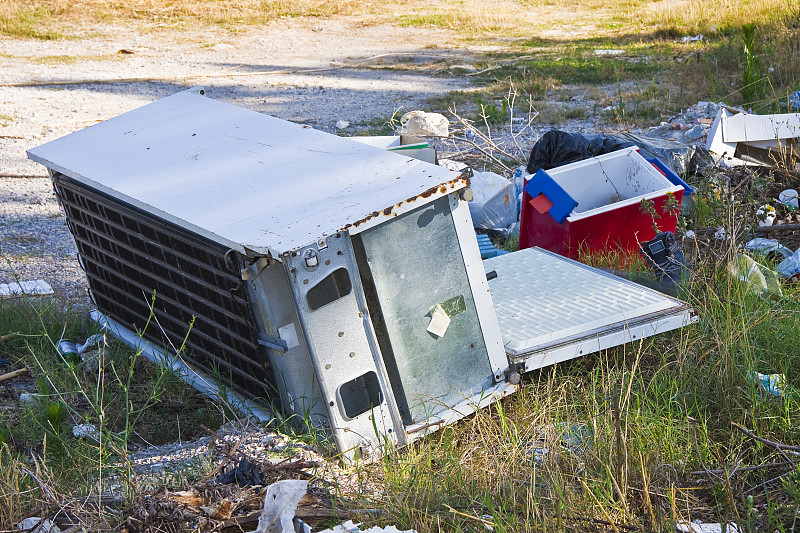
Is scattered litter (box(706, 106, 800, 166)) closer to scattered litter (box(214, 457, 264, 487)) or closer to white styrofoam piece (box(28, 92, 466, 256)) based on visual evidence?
white styrofoam piece (box(28, 92, 466, 256))

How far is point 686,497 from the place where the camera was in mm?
2111

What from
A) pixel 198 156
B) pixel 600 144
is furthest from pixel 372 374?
pixel 600 144

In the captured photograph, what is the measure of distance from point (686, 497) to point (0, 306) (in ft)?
10.6

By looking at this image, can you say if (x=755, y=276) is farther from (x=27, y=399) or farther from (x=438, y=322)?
(x=27, y=399)

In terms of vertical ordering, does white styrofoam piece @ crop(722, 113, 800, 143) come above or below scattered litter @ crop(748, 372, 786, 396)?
above

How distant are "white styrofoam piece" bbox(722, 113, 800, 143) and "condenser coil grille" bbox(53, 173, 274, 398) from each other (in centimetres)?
373

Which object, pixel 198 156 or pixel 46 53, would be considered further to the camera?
pixel 46 53

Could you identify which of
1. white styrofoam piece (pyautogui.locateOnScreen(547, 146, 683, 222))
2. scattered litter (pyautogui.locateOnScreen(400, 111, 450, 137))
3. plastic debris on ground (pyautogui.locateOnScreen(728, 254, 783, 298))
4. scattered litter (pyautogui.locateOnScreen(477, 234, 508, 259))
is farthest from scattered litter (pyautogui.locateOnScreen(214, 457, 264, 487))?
scattered litter (pyautogui.locateOnScreen(400, 111, 450, 137))

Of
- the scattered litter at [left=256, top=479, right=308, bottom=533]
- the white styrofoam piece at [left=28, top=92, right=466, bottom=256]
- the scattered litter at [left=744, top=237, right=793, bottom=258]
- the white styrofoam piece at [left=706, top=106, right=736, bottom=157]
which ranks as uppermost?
the white styrofoam piece at [left=28, top=92, right=466, bottom=256]

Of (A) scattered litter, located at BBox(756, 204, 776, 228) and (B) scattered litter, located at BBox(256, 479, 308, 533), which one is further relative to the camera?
(A) scattered litter, located at BBox(756, 204, 776, 228)

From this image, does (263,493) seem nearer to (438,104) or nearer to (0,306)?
(0,306)

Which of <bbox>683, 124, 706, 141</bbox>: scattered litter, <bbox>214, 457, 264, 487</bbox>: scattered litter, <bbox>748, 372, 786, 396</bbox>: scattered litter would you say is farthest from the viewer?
<bbox>683, 124, 706, 141</bbox>: scattered litter

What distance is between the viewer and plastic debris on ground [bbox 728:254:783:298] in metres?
3.35

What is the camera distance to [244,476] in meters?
2.15
